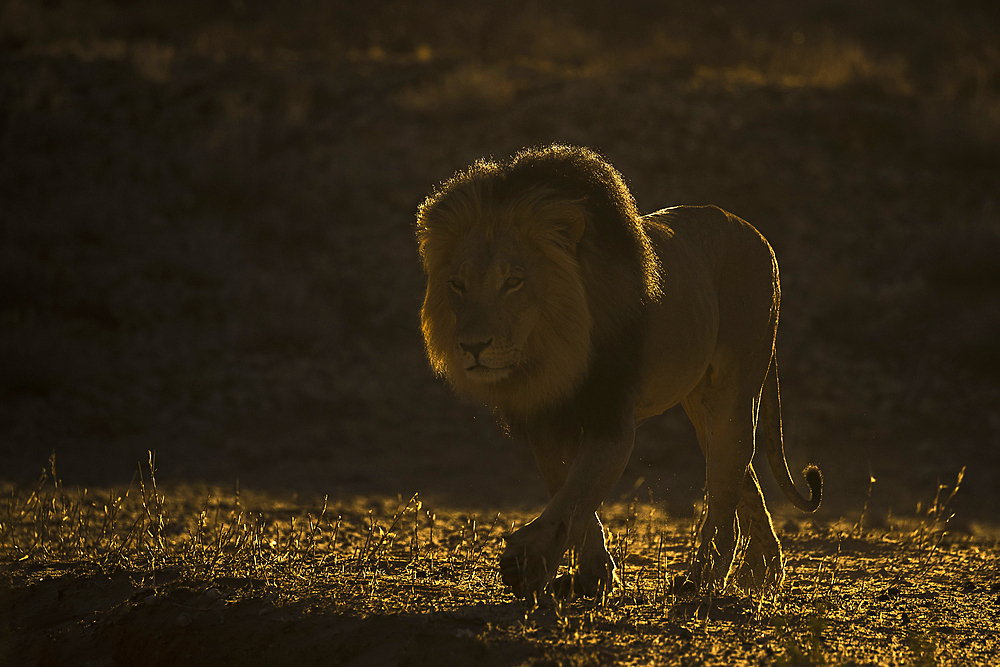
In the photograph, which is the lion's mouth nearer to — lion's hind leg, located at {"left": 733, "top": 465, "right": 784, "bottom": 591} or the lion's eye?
the lion's eye

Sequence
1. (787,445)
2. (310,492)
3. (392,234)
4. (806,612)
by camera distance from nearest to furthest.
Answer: (806,612), (310,492), (787,445), (392,234)

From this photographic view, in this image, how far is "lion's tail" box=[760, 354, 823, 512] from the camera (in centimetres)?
508

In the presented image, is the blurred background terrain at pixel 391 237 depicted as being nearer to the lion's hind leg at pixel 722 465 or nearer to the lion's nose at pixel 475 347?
the lion's hind leg at pixel 722 465

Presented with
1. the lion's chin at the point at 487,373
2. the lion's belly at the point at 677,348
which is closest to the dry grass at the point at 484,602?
the lion's belly at the point at 677,348

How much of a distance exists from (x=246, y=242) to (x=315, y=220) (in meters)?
0.95

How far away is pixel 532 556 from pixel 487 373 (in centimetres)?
65

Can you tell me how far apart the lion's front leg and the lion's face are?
39 centimetres

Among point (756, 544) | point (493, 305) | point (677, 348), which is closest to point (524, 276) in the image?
point (493, 305)

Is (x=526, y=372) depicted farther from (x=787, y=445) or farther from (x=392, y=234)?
(x=392, y=234)

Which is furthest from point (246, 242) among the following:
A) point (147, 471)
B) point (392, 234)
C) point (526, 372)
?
point (526, 372)

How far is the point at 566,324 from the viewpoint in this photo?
12.2ft

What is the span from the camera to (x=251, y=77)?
16781 mm

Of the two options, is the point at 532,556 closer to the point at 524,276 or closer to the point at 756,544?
the point at 524,276

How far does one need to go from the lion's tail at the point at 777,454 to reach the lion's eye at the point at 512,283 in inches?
79.2
